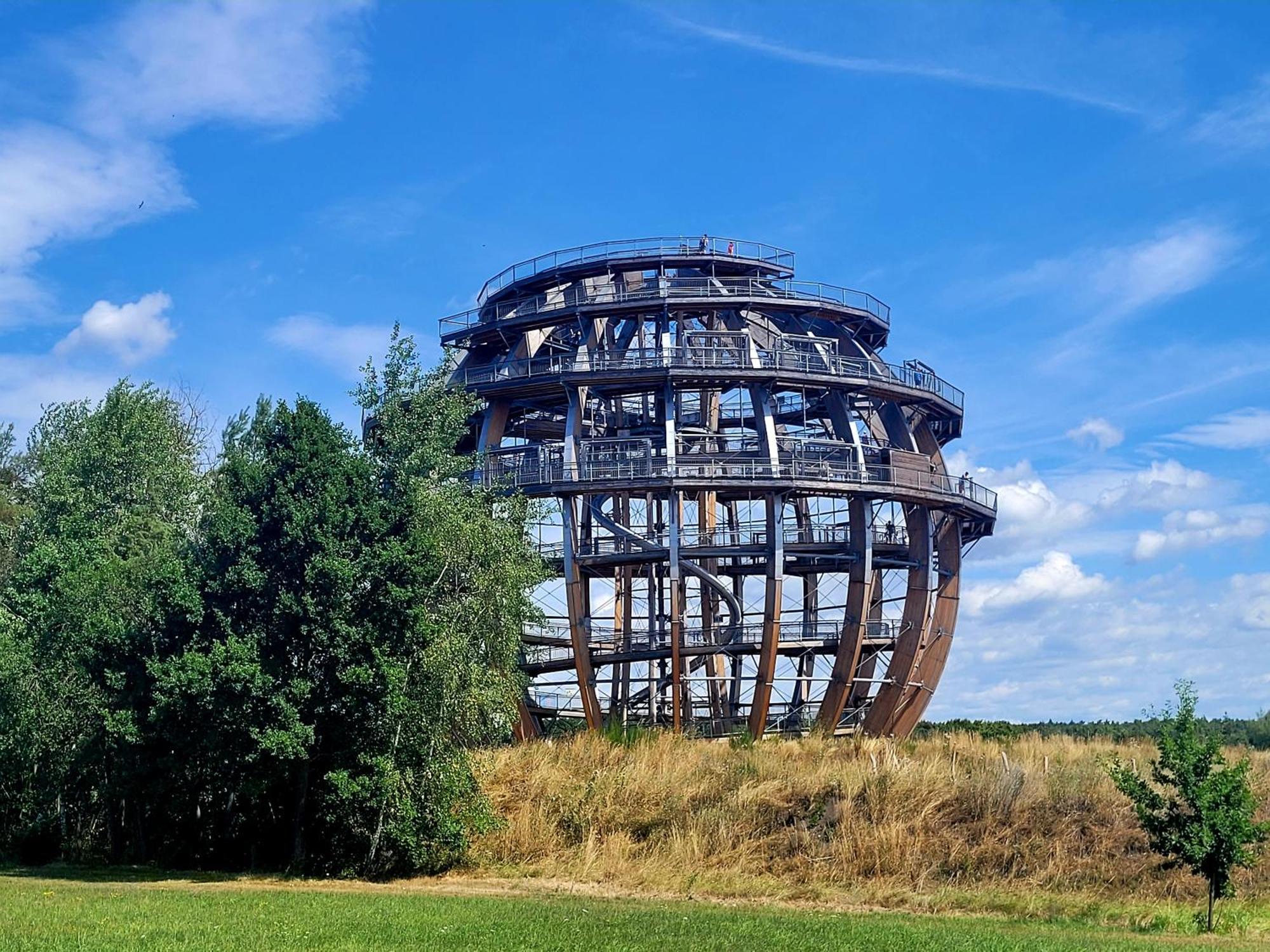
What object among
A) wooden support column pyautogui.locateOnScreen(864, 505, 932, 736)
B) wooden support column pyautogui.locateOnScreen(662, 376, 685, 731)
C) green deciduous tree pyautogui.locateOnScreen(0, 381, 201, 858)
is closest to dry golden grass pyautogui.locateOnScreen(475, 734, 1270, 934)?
wooden support column pyautogui.locateOnScreen(662, 376, 685, 731)

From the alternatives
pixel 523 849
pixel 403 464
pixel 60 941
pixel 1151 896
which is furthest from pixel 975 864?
pixel 60 941

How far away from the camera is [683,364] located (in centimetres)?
4041

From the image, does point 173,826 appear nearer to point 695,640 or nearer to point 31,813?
point 31,813

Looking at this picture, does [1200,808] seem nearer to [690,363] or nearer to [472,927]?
[472,927]

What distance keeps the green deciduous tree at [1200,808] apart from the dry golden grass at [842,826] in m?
1.88

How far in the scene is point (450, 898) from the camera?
77.0 feet

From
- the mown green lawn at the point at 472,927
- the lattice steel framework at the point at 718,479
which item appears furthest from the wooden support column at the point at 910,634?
the mown green lawn at the point at 472,927

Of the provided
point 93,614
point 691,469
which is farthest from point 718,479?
point 93,614

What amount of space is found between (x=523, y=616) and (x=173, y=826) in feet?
31.3

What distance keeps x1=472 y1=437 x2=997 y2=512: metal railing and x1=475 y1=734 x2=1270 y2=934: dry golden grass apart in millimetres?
9517

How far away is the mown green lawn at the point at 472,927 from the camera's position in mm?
17531

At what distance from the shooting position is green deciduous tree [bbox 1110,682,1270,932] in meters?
21.1

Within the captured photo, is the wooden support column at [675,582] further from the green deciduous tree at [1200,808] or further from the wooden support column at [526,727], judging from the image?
the green deciduous tree at [1200,808]

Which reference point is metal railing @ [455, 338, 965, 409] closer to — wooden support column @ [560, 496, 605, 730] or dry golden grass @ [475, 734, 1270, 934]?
wooden support column @ [560, 496, 605, 730]
